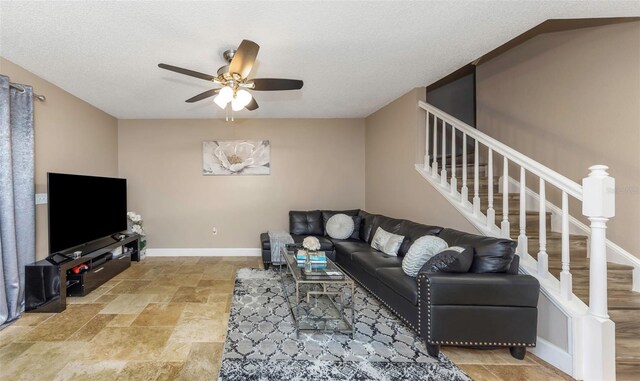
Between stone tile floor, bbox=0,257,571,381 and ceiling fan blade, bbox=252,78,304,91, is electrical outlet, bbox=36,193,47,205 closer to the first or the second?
stone tile floor, bbox=0,257,571,381

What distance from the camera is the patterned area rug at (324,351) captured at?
80.0 inches

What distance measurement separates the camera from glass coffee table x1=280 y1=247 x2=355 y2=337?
2.57m

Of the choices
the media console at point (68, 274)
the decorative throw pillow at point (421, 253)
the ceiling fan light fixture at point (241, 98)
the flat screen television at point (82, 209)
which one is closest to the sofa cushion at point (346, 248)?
the decorative throw pillow at point (421, 253)

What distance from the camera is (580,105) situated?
3.01 m

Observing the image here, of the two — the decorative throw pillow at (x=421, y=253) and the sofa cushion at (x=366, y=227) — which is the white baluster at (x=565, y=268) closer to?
the decorative throw pillow at (x=421, y=253)

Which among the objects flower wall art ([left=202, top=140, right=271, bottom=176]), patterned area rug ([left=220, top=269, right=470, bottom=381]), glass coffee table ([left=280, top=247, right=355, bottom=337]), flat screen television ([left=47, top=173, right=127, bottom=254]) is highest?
flower wall art ([left=202, top=140, right=271, bottom=176])

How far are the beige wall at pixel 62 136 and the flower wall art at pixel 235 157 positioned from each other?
161cm

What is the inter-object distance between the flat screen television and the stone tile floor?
0.76 m

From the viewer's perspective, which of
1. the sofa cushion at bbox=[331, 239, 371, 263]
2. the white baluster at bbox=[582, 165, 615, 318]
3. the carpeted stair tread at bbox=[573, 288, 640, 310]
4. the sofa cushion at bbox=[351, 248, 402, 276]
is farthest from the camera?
the sofa cushion at bbox=[331, 239, 371, 263]

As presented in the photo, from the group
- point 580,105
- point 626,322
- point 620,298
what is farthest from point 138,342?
point 580,105

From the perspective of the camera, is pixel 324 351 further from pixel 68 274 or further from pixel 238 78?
pixel 68 274

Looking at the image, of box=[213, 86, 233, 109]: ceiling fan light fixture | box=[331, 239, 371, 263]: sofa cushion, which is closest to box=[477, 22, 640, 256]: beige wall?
box=[331, 239, 371, 263]: sofa cushion

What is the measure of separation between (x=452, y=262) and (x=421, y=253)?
0.37 m

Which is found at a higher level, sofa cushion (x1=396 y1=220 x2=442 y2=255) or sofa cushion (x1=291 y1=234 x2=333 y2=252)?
sofa cushion (x1=396 y1=220 x2=442 y2=255)
